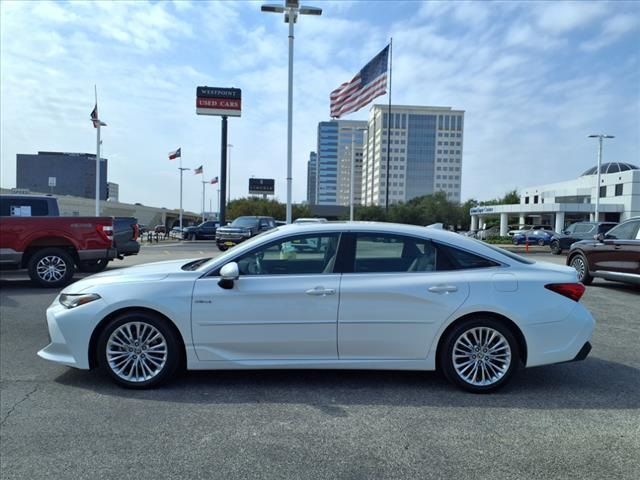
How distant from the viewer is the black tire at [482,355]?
14.0 ft

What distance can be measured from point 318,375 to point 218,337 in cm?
115

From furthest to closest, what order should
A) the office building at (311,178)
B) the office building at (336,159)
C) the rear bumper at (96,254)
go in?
1. the office building at (311,178)
2. the office building at (336,159)
3. the rear bumper at (96,254)

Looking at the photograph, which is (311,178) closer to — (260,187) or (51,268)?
(260,187)

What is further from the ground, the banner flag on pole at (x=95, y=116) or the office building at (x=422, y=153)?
the office building at (x=422, y=153)

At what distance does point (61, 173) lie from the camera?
94500 millimetres

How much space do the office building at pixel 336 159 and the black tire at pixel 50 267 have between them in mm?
80259

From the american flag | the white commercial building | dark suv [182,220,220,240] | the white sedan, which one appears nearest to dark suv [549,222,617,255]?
the american flag

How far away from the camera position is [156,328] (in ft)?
14.1

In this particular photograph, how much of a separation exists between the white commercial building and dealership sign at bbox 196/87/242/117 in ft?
138

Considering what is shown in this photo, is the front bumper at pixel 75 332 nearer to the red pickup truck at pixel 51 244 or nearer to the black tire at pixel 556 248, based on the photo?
the red pickup truck at pixel 51 244

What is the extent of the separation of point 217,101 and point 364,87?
989 inches

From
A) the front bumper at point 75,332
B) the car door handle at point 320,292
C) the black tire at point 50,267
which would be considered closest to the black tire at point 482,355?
A: the car door handle at point 320,292

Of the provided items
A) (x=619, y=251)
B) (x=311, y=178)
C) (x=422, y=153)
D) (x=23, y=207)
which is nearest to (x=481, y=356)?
(x=619, y=251)

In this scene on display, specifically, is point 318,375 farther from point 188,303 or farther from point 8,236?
point 8,236
